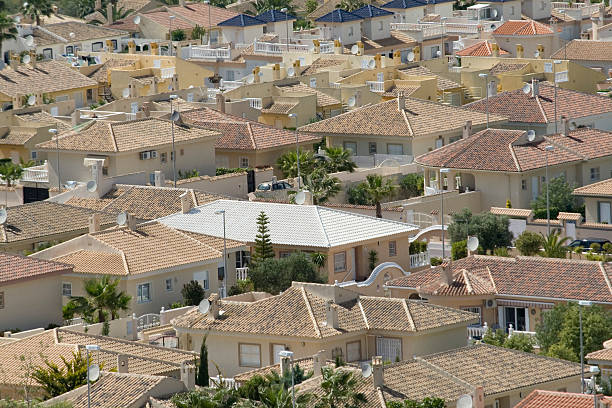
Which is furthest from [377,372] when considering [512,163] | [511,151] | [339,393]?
[511,151]

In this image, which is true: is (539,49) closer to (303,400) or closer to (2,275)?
(2,275)

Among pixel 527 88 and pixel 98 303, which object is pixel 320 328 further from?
pixel 527 88

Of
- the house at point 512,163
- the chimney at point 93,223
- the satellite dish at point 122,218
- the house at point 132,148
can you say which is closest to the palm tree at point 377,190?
the house at point 512,163

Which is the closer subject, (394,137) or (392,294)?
(392,294)

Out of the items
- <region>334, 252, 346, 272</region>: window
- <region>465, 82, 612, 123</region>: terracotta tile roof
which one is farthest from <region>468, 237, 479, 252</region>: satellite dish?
<region>465, 82, 612, 123</region>: terracotta tile roof

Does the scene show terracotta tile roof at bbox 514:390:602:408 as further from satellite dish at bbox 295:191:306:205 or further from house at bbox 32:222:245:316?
satellite dish at bbox 295:191:306:205

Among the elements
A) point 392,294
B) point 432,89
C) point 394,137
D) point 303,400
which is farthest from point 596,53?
point 303,400

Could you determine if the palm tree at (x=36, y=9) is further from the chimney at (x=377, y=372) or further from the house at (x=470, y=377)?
the chimney at (x=377, y=372)
